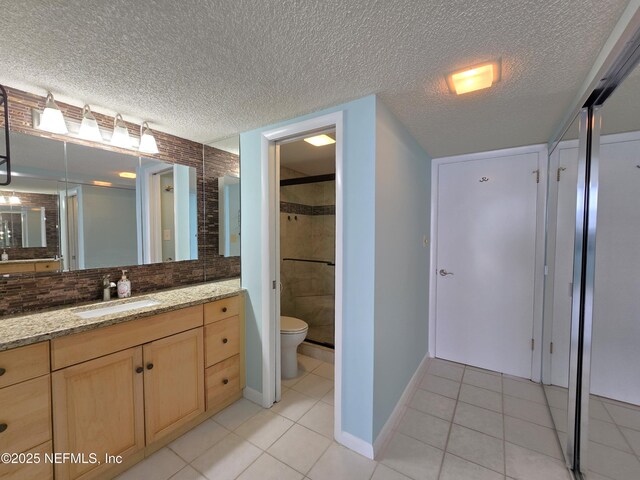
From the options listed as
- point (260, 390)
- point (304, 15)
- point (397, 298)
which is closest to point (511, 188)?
point (397, 298)

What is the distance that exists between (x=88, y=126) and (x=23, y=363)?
1.36m

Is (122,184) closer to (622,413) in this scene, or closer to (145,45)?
(145,45)

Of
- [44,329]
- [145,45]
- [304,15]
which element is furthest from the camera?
[44,329]

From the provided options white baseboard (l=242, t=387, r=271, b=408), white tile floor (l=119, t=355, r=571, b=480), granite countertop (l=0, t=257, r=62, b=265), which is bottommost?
white tile floor (l=119, t=355, r=571, b=480)

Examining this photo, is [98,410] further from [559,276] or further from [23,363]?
[559,276]

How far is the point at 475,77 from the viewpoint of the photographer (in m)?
1.33

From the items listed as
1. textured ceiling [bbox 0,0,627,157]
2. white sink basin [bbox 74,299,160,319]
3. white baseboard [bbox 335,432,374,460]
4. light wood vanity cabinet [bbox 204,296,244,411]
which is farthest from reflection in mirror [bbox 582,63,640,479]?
white sink basin [bbox 74,299,160,319]

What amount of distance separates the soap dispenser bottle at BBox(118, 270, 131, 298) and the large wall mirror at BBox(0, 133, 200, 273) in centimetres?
12

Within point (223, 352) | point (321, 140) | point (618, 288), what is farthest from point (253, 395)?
point (618, 288)

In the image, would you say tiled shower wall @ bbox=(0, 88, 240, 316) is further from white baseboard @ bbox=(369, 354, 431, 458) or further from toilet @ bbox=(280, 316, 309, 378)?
white baseboard @ bbox=(369, 354, 431, 458)

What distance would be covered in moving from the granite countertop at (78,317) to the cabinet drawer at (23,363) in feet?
0.11

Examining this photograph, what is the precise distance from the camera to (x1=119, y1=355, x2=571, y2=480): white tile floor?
147 centimetres

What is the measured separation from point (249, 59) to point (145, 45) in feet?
1.38

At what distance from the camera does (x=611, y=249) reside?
194 centimetres
